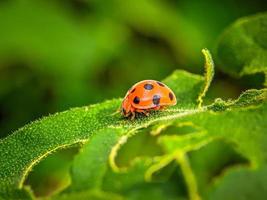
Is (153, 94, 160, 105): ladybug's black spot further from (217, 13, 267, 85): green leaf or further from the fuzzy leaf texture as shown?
(217, 13, 267, 85): green leaf

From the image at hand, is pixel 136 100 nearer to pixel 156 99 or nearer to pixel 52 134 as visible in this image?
pixel 156 99

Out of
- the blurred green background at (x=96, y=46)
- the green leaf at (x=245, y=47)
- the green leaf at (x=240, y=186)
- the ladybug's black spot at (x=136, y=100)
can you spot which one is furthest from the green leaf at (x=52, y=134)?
the blurred green background at (x=96, y=46)

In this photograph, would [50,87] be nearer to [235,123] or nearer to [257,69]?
[257,69]

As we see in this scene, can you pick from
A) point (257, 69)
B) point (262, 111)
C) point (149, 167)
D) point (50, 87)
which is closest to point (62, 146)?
point (149, 167)

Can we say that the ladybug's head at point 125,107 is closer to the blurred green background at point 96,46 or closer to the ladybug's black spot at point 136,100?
the ladybug's black spot at point 136,100

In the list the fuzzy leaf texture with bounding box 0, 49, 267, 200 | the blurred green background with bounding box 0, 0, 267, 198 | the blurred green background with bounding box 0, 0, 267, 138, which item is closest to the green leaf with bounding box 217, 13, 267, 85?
the fuzzy leaf texture with bounding box 0, 49, 267, 200
